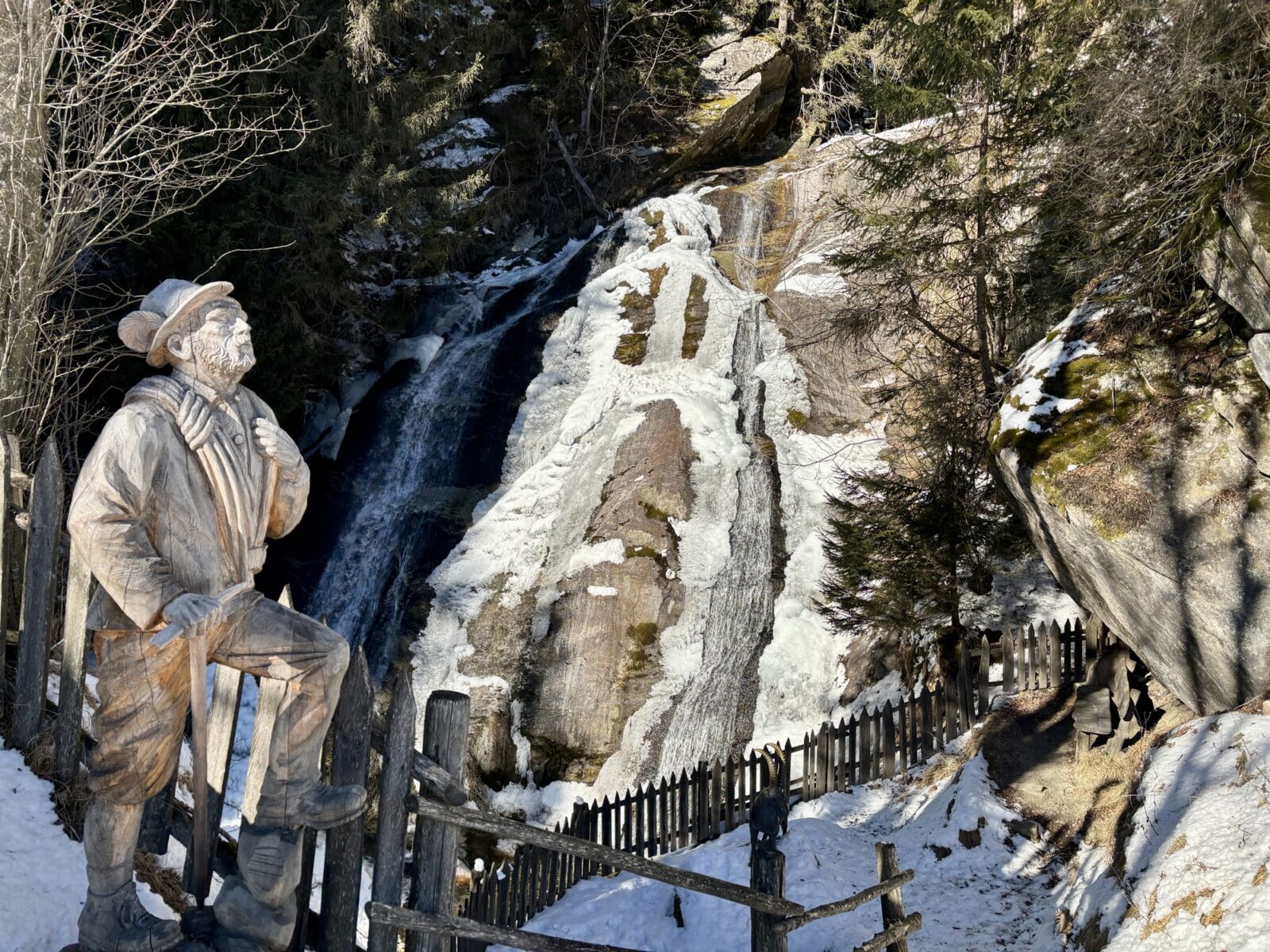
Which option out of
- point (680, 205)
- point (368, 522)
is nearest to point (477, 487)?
point (368, 522)

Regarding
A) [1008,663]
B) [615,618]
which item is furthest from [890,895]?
[615,618]

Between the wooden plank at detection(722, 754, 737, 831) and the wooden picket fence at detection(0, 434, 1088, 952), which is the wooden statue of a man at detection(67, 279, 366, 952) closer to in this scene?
the wooden picket fence at detection(0, 434, 1088, 952)

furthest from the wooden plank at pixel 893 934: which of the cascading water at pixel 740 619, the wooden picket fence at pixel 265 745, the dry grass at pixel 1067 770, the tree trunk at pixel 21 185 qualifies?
the tree trunk at pixel 21 185

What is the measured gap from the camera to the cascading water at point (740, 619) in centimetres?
1276

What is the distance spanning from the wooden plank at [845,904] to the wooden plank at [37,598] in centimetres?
406

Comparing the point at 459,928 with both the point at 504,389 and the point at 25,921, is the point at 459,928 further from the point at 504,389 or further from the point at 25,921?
the point at 504,389

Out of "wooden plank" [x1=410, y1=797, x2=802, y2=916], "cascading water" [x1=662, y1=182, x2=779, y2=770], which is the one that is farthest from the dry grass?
"wooden plank" [x1=410, y1=797, x2=802, y2=916]

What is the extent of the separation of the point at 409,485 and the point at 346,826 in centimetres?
1341

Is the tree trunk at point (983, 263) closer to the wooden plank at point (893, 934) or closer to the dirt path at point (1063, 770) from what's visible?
the dirt path at point (1063, 770)

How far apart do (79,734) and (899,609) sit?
9.25 meters

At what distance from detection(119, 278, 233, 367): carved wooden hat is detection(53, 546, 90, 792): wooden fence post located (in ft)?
5.91

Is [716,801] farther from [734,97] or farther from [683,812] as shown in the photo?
[734,97]

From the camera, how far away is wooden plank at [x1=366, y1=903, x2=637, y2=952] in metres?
3.56

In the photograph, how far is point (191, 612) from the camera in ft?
10.5
